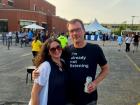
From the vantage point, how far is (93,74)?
4.88m

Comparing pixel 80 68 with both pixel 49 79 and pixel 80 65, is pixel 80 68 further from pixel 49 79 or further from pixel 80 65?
pixel 49 79

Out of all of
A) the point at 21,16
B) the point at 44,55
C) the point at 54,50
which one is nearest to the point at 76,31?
the point at 54,50

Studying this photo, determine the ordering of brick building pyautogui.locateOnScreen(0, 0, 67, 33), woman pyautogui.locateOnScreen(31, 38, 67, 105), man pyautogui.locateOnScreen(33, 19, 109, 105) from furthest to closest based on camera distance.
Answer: brick building pyautogui.locateOnScreen(0, 0, 67, 33) → man pyautogui.locateOnScreen(33, 19, 109, 105) → woman pyautogui.locateOnScreen(31, 38, 67, 105)

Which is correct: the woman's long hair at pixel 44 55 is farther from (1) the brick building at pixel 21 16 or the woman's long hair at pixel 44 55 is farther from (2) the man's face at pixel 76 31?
(1) the brick building at pixel 21 16

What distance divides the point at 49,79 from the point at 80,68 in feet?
1.77

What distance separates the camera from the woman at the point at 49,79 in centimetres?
441

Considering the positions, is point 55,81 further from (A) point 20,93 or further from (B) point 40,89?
(A) point 20,93

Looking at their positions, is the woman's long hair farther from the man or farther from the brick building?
the brick building

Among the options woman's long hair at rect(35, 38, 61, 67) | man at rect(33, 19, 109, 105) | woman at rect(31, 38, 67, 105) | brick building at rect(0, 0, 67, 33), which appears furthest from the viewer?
brick building at rect(0, 0, 67, 33)

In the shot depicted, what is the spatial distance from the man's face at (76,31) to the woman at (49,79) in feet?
1.00

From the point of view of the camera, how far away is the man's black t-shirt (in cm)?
477

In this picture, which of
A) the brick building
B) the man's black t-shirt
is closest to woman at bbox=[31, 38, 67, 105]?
the man's black t-shirt

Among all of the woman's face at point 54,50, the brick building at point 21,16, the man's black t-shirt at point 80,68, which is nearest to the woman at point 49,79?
the woman's face at point 54,50

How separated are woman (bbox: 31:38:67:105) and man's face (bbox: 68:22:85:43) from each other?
31cm
